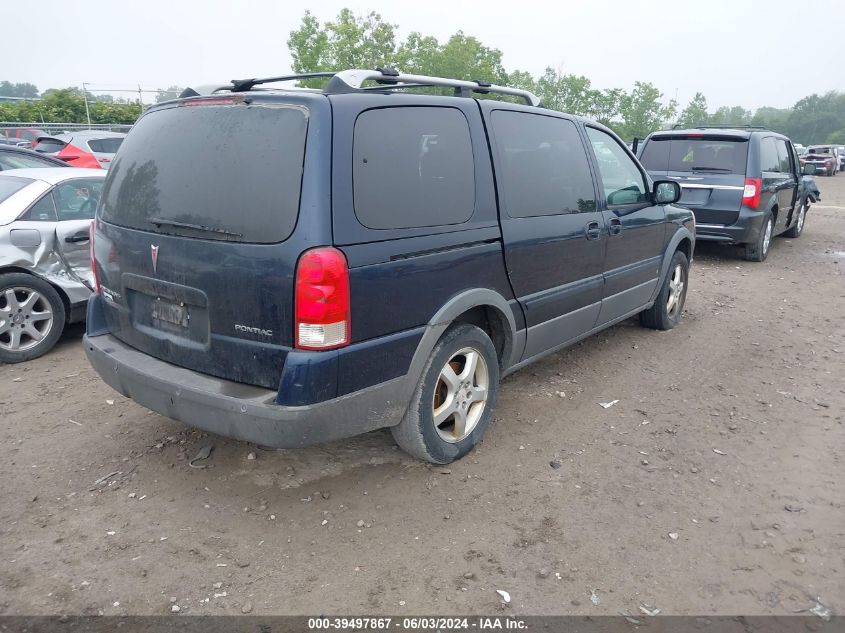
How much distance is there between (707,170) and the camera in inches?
345

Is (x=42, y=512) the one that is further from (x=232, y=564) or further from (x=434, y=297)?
(x=434, y=297)

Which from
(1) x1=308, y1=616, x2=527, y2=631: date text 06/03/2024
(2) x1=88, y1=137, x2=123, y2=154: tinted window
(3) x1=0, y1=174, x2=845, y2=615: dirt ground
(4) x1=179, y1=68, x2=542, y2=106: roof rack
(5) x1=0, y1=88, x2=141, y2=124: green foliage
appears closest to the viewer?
(1) x1=308, y1=616, x2=527, y2=631: date text 06/03/2024

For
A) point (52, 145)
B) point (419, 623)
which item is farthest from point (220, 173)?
point (52, 145)

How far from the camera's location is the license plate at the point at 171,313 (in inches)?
118

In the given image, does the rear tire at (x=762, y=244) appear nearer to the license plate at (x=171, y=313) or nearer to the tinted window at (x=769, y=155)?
the tinted window at (x=769, y=155)

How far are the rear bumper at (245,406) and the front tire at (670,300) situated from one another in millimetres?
3551

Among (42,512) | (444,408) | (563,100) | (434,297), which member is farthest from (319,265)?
(563,100)

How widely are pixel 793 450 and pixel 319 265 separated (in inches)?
120

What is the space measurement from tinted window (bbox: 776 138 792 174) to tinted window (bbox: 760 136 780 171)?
0.19 metres

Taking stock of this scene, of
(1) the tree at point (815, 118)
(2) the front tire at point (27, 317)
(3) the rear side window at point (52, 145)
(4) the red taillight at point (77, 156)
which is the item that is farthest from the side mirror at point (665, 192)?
(1) the tree at point (815, 118)

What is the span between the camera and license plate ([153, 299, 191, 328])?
2992 millimetres

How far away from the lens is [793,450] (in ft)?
12.5

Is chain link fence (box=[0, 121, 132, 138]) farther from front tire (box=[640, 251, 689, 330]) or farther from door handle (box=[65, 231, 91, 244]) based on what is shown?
front tire (box=[640, 251, 689, 330])

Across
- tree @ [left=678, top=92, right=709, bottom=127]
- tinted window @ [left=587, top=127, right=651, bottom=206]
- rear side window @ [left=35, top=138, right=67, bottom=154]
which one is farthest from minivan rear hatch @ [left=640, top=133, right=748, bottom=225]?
tree @ [left=678, top=92, right=709, bottom=127]
